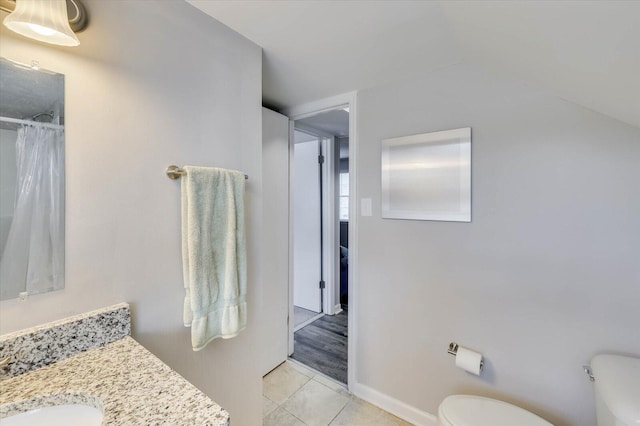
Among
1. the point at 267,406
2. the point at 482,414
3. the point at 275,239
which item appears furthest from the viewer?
the point at 275,239

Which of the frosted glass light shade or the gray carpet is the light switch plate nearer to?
the gray carpet

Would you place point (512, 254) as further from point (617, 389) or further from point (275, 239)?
point (275, 239)

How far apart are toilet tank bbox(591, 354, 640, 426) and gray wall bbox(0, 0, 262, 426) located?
4.52 feet

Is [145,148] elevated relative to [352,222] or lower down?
elevated

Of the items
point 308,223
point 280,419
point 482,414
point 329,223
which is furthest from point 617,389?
point 308,223

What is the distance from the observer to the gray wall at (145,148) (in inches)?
32.1

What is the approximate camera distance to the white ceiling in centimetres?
76

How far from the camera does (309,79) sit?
1708 mm

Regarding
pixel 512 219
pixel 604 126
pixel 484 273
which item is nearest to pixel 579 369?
pixel 484 273

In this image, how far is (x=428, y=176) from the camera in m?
1.57

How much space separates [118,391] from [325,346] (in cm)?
215

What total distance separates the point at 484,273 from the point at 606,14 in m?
1.13

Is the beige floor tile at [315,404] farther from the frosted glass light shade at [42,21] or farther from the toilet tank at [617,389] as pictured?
the frosted glass light shade at [42,21]

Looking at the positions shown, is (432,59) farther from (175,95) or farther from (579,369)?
(579,369)
